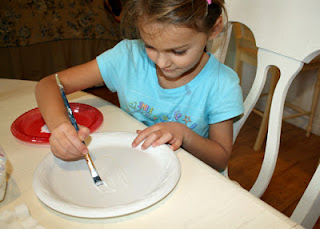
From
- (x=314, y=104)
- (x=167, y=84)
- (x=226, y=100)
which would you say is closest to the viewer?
(x=226, y=100)

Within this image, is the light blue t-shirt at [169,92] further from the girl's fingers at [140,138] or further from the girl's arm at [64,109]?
the girl's fingers at [140,138]

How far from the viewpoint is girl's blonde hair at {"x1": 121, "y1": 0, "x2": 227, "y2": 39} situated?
2.31 ft

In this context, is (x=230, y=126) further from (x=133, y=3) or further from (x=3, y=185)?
(x=3, y=185)

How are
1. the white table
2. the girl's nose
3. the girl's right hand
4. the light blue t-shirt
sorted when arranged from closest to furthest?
the white table
the girl's right hand
the girl's nose
the light blue t-shirt

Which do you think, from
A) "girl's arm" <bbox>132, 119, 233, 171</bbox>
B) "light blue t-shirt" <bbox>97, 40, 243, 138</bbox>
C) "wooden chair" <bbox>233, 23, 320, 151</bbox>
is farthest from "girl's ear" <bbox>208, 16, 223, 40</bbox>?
"wooden chair" <bbox>233, 23, 320, 151</bbox>

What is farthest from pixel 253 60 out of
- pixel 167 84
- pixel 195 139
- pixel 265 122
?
pixel 195 139

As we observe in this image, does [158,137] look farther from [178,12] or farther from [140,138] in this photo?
[178,12]

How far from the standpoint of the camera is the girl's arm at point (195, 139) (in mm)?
674

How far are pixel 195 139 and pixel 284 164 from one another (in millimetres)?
1364

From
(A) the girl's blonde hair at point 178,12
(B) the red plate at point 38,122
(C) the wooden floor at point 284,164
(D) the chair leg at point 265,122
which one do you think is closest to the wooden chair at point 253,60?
(D) the chair leg at point 265,122

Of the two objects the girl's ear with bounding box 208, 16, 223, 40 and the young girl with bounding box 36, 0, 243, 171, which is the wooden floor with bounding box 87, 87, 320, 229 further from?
the girl's ear with bounding box 208, 16, 223, 40

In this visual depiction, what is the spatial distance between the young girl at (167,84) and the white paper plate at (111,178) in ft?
0.11

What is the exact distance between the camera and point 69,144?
2.04 ft

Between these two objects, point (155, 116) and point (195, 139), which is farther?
point (155, 116)
